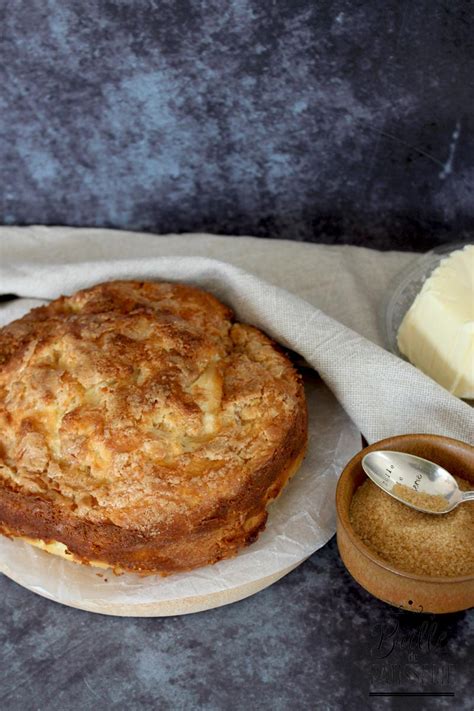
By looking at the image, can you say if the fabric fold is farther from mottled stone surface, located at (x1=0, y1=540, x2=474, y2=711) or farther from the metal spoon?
mottled stone surface, located at (x1=0, y1=540, x2=474, y2=711)

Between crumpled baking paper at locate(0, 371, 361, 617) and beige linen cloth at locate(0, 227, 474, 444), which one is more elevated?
beige linen cloth at locate(0, 227, 474, 444)

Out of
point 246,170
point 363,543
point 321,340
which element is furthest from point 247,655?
point 246,170

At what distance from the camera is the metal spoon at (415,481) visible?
65.1 inches

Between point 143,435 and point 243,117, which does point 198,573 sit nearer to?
point 143,435

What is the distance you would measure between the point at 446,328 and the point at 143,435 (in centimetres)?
75

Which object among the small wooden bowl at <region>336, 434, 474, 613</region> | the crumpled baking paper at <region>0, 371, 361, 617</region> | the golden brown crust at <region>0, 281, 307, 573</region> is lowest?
the crumpled baking paper at <region>0, 371, 361, 617</region>

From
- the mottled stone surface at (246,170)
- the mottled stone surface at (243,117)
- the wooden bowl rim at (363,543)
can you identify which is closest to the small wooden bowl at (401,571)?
the wooden bowl rim at (363,543)

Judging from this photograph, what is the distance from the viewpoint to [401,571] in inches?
60.3

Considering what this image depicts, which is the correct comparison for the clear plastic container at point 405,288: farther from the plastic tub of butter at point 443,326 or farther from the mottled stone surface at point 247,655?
the mottled stone surface at point 247,655

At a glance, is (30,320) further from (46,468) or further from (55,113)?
(55,113)

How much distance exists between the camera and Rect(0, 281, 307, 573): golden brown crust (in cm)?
162

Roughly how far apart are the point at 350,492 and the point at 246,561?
25cm

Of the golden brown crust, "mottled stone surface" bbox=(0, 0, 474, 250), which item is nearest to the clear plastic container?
"mottled stone surface" bbox=(0, 0, 474, 250)

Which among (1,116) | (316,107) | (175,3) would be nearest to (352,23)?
(316,107)
